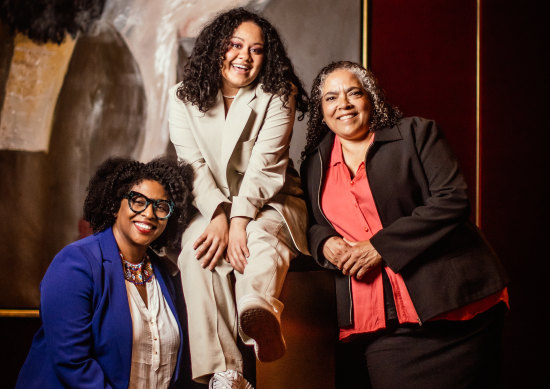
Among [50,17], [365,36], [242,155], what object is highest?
[50,17]

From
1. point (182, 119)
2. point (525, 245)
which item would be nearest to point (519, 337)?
point (525, 245)

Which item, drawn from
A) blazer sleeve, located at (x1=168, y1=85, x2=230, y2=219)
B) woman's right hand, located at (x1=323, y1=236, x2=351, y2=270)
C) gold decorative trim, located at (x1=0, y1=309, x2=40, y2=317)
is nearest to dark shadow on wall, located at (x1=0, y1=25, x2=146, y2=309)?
gold decorative trim, located at (x1=0, y1=309, x2=40, y2=317)

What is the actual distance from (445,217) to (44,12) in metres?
2.43

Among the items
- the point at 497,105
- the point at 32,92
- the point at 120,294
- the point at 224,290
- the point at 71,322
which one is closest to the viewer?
the point at 71,322

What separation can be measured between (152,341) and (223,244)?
Result: 430mm

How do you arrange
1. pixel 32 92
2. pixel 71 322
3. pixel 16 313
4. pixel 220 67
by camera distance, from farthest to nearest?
pixel 32 92, pixel 16 313, pixel 220 67, pixel 71 322

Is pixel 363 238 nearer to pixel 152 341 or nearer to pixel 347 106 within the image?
pixel 347 106

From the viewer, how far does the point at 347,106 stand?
1889mm

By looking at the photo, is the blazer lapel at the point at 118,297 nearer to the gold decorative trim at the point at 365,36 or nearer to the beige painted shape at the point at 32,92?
the beige painted shape at the point at 32,92

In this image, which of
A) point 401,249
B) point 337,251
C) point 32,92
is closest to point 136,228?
point 337,251

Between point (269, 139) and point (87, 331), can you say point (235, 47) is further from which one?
point (87, 331)

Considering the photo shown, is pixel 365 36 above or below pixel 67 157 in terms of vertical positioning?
above

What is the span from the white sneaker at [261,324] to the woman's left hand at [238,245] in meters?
0.18

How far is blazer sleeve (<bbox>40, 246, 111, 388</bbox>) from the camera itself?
1.51 meters
